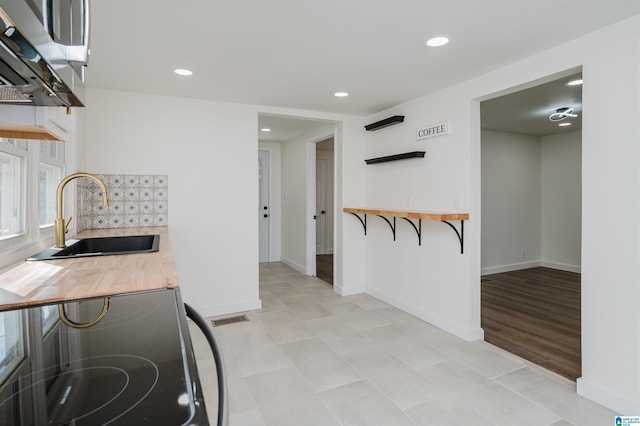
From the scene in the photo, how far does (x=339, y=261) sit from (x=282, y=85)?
226cm

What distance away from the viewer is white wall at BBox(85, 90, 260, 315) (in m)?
3.29

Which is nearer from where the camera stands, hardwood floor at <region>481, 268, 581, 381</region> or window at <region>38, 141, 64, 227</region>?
window at <region>38, 141, 64, 227</region>

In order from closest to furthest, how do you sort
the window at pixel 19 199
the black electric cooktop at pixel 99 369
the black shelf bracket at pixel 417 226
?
the black electric cooktop at pixel 99 369, the window at pixel 19 199, the black shelf bracket at pixel 417 226

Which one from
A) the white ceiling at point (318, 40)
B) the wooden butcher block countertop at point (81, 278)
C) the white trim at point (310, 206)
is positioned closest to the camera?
the wooden butcher block countertop at point (81, 278)

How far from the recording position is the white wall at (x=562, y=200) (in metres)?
5.55

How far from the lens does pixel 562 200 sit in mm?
5754

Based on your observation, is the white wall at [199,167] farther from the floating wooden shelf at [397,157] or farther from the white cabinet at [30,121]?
the white cabinet at [30,121]

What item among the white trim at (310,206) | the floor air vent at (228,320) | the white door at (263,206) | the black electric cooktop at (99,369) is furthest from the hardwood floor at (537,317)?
the white door at (263,206)

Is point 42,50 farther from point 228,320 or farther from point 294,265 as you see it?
point 294,265

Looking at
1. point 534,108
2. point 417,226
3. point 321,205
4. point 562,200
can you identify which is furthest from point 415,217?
point 321,205

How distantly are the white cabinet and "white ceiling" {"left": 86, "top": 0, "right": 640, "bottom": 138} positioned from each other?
0.89 metres

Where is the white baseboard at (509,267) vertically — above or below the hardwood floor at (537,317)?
above

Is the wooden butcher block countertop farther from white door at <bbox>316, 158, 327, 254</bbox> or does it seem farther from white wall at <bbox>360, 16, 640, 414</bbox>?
white door at <bbox>316, 158, 327, 254</bbox>

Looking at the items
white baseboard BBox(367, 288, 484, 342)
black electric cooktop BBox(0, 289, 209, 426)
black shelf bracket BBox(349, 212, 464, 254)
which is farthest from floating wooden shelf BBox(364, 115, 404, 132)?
black electric cooktop BBox(0, 289, 209, 426)
